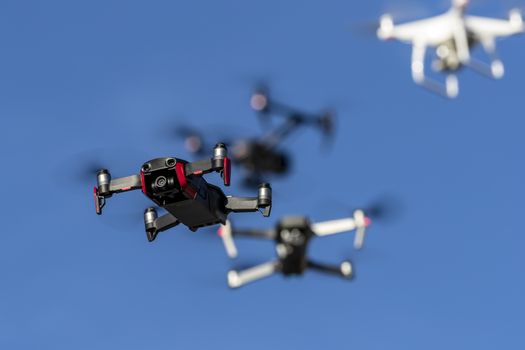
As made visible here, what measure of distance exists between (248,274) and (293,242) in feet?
19.6

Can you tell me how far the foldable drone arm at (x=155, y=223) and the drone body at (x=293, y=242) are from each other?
32.2 feet

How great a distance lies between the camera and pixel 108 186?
24.9 metres

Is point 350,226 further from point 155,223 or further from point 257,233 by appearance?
point 155,223

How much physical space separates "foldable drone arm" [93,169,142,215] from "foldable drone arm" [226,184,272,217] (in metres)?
2.49

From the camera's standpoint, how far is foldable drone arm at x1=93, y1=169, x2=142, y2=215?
24.6 m

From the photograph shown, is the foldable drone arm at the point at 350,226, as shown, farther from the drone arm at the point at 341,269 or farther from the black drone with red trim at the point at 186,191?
the black drone with red trim at the point at 186,191

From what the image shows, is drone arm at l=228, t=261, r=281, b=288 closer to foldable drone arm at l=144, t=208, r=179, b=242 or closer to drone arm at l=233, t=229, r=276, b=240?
drone arm at l=233, t=229, r=276, b=240

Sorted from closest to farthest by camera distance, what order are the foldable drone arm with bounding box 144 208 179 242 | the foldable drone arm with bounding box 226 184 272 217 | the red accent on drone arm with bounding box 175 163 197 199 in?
1. the red accent on drone arm with bounding box 175 163 197 199
2. the foldable drone arm with bounding box 226 184 272 217
3. the foldable drone arm with bounding box 144 208 179 242

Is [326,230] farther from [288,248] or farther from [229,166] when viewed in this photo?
[229,166]

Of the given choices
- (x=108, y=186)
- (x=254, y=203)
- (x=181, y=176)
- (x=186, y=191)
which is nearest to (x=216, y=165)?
(x=181, y=176)

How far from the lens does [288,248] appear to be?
36406mm

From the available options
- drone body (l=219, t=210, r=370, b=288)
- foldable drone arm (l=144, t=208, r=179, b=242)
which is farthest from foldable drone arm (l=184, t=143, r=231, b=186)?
drone body (l=219, t=210, r=370, b=288)

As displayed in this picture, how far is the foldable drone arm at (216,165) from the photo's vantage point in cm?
2358

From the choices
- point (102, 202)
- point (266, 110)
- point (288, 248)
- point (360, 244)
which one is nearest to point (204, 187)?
point (102, 202)
